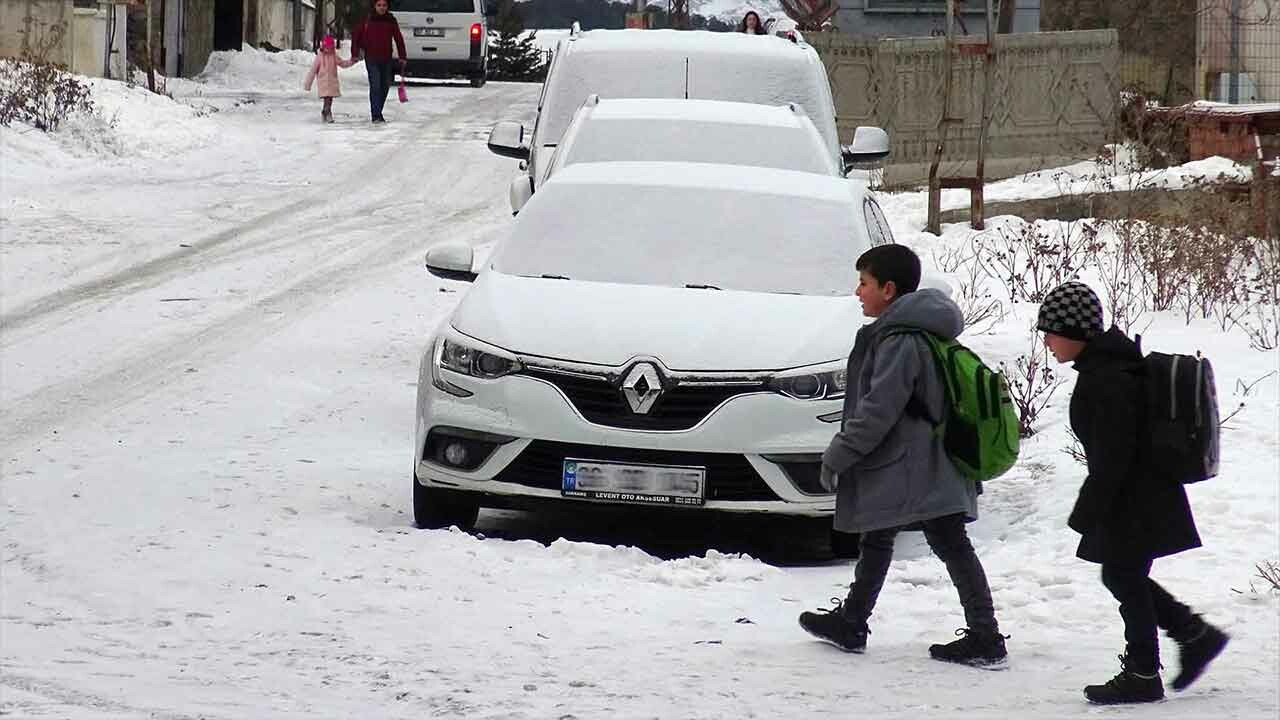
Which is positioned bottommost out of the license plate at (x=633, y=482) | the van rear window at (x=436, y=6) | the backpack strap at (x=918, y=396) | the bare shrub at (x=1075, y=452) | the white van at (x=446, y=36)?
the bare shrub at (x=1075, y=452)

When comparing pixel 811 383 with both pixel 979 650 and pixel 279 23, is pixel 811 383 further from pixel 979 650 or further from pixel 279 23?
pixel 279 23

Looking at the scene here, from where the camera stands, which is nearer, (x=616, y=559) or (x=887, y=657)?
(x=887, y=657)

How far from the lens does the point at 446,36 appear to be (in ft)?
117

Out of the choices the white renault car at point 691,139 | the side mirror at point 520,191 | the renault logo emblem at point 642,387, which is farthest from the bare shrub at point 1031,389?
the side mirror at point 520,191

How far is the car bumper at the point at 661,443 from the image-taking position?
6762 millimetres

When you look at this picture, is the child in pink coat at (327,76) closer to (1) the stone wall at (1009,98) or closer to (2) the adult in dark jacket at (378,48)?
(2) the adult in dark jacket at (378,48)

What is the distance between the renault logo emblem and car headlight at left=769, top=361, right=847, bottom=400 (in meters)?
0.42

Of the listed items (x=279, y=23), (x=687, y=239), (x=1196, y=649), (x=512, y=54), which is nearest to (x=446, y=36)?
(x=279, y=23)

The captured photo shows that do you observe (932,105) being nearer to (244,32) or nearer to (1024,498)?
(1024,498)

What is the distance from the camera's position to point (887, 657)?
5.87 meters

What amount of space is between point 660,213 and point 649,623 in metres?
2.51

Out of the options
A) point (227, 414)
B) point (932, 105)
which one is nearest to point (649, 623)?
point (227, 414)

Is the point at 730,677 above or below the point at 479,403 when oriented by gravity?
below

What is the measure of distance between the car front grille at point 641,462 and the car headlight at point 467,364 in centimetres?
30
